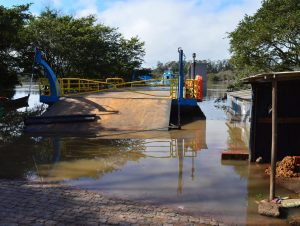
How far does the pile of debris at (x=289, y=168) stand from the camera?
9.13 m

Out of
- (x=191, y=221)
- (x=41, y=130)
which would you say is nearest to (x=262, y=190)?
(x=191, y=221)

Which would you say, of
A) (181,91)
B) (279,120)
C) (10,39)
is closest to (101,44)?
(10,39)

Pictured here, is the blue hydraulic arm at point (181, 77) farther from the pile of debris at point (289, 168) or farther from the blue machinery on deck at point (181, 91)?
the pile of debris at point (289, 168)

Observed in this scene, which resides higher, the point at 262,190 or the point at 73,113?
the point at 73,113

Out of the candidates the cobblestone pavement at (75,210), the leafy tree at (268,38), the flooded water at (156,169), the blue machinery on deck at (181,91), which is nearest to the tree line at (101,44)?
the leafy tree at (268,38)

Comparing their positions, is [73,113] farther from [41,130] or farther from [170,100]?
[170,100]

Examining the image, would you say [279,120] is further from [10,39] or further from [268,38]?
[10,39]

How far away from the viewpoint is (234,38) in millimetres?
32250

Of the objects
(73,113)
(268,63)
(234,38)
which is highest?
(234,38)

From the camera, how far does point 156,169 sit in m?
10.1

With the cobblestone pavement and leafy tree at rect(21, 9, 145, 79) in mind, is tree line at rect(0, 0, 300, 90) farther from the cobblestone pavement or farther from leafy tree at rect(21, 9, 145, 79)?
the cobblestone pavement

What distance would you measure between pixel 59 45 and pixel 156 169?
31.5m

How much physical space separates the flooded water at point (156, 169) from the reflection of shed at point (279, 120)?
0.72 m

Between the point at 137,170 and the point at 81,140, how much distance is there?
5.23 m
